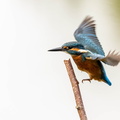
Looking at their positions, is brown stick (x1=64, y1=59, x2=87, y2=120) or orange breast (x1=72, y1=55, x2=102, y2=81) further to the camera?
orange breast (x1=72, y1=55, x2=102, y2=81)

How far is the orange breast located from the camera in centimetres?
248

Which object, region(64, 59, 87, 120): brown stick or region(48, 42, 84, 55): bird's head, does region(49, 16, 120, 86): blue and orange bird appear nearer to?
region(48, 42, 84, 55): bird's head

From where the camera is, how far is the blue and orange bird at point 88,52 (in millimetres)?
2406

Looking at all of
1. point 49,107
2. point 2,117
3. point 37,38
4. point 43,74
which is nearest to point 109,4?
point 37,38

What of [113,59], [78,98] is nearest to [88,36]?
[113,59]

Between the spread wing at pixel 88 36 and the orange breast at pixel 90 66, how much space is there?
0.11m

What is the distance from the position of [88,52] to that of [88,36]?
0.33 meters

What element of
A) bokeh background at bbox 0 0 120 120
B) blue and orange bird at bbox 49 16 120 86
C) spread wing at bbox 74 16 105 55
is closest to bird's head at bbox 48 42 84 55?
blue and orange bird at bbox 49 16 120 86

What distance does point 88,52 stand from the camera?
2.44 m

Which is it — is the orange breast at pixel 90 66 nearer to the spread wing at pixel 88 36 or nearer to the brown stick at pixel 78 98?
the spread wing at pixel 88 36

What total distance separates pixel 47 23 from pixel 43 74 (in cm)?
108

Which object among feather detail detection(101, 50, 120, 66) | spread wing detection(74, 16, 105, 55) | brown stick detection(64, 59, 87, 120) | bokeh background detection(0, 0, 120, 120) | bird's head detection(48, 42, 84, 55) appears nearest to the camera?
brown stick detection(64, 59, 87, 120)

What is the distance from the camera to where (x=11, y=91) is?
14.9 ft

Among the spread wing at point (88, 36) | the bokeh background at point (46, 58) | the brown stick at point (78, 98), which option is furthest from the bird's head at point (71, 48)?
the bokeh background at point (46, 58)
